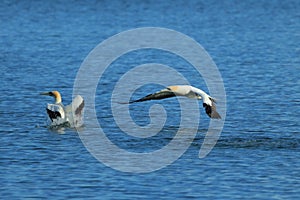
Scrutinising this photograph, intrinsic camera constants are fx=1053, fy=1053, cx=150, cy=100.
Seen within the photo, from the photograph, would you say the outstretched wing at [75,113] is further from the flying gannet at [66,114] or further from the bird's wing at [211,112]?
the bird's wing at [211,112]

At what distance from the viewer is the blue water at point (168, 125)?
59.6 ft

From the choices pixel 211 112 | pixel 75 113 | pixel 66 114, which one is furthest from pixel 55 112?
pixel 211 112

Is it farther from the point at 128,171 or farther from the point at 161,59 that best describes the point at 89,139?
the point at 161,59

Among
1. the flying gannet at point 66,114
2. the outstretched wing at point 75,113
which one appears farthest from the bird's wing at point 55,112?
the outstretched wing at point 75,113

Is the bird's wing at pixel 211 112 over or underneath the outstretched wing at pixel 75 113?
underneath

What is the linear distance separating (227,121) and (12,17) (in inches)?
1490

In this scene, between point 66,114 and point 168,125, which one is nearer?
point 66,114

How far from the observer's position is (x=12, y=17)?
6053 centimetres

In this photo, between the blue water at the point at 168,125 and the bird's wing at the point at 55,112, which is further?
the bird's wing at the point at 55,112

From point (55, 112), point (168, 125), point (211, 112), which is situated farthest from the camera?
point (168, 125)

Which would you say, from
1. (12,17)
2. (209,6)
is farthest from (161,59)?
(209,6)

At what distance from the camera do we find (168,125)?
78.5 feet

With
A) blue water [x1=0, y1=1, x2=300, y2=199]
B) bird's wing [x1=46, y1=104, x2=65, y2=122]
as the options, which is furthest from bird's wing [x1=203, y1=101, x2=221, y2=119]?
bird's wing [x1=46, y1=104, x2=65, y2=122]

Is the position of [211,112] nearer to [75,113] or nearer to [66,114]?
[75,113]
